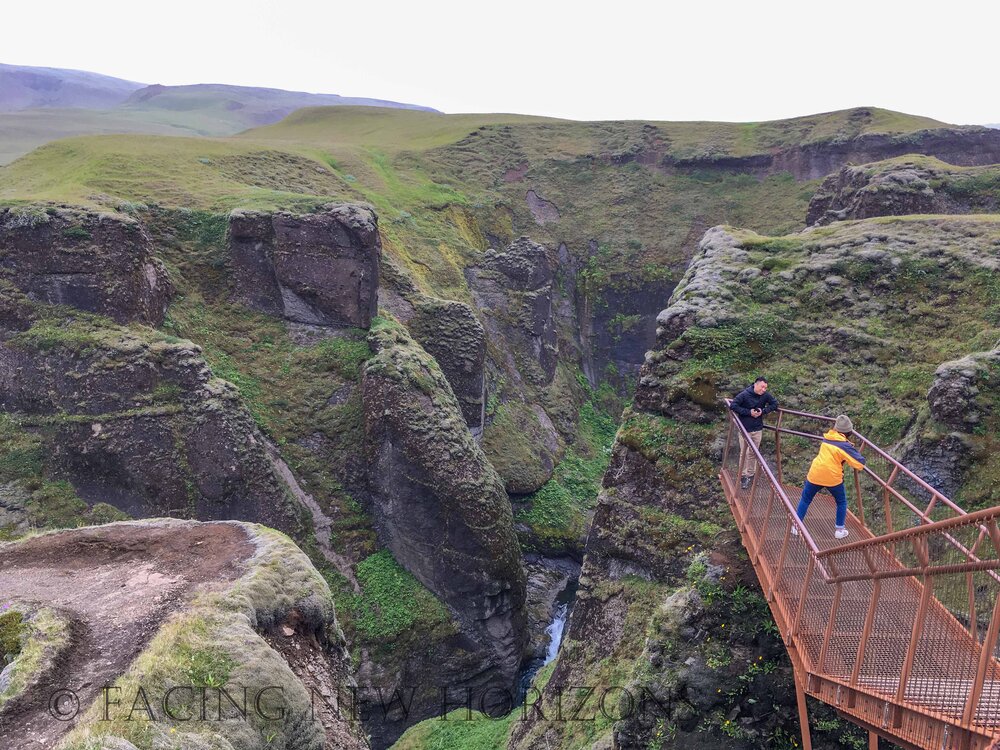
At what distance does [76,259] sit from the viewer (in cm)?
2297

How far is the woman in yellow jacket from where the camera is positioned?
8.87 metres

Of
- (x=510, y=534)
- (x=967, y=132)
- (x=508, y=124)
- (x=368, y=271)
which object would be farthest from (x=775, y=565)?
(x=508, y=124)

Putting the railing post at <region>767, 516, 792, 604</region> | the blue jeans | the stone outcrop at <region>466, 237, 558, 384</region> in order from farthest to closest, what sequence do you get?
the stone outcrop at <region>466, 237, 558, 384</region>, the blue jeans, the railing post at <region>767, 516, 792, 604</region>

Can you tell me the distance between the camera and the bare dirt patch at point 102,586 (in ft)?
26.6

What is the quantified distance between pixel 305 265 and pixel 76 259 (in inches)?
321

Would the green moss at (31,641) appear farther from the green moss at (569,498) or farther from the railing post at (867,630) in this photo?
the green moss at (569,498)

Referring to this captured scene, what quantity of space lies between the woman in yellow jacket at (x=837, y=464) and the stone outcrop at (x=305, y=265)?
21.4 metres

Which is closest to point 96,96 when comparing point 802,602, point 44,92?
point 44,92

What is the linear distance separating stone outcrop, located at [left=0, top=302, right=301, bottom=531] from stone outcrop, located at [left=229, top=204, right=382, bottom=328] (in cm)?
553

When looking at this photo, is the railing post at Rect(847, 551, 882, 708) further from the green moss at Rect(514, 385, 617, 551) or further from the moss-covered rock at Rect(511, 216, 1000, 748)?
the green moss at Rect(514, 385, 617, 551)

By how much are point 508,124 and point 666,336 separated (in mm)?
48724

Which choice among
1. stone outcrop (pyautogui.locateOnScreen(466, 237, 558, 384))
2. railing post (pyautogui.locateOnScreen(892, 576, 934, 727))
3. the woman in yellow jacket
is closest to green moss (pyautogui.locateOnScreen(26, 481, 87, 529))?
the woman in yellow jacket

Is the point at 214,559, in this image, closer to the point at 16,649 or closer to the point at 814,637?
the point at 16,649

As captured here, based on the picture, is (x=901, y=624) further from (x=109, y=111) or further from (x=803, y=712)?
(x=109, y=111)
